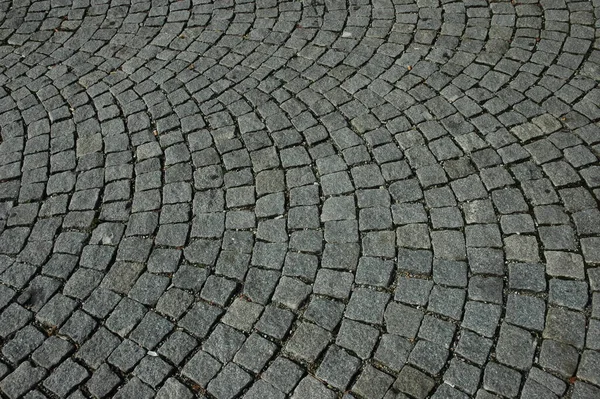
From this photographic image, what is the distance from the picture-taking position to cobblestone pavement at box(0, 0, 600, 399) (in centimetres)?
336

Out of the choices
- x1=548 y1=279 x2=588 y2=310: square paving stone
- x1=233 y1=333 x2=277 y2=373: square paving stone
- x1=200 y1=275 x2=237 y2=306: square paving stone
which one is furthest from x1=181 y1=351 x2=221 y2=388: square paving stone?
x1=548 y1=279 x2=588 y2=310: square paving stone

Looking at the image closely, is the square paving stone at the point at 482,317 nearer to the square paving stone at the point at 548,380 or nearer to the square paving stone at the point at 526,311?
the square paving stone at the point at 526,311

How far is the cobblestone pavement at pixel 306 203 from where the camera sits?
3359 mm

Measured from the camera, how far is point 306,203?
4.21 meters

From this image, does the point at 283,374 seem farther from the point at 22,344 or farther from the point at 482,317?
the point at 22,344

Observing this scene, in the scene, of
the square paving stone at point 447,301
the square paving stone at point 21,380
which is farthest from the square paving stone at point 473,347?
the square paving stone at point 21,380

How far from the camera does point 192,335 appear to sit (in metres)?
3.52

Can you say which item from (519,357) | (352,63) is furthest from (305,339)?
(352,63)

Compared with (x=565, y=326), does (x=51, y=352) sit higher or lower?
higher

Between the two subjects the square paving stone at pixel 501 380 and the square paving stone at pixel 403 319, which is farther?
the square paving stone at pixel 403 319

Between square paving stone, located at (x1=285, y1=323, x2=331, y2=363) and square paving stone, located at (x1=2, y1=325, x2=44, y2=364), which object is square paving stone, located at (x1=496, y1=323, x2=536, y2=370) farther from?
square paving stone, located at (x1=2, y1=325, x2=44, y2=364)

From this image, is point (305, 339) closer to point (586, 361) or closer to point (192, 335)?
point (192, 335)

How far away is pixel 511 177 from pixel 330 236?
141 centimetres

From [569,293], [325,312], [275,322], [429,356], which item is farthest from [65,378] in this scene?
[569,293]
